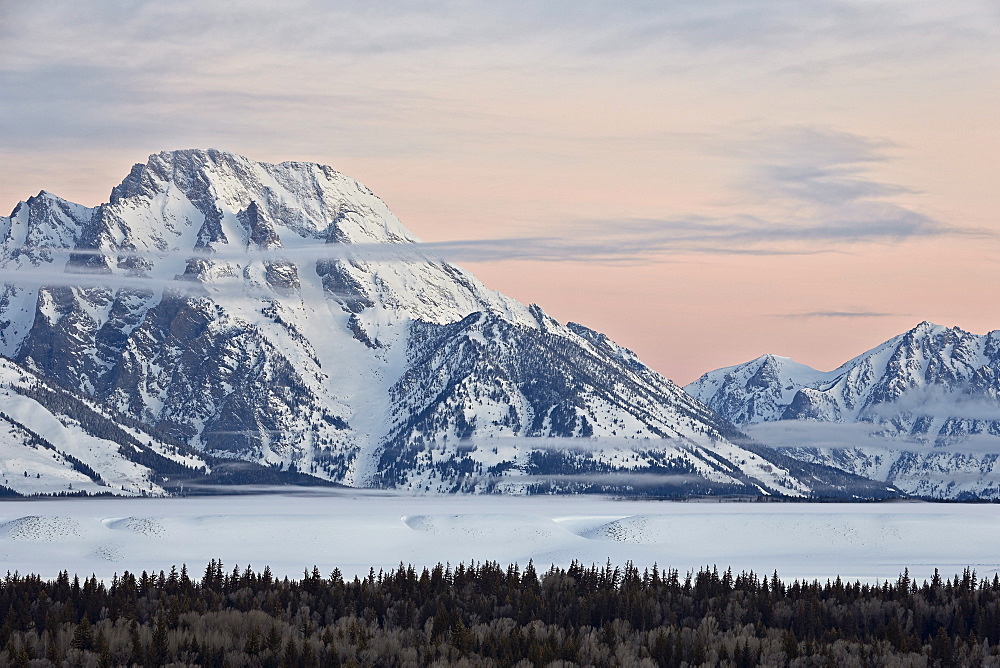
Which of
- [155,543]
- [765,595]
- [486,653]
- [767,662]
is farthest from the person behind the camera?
[155,543]

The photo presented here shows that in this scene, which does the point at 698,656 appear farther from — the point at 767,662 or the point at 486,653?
the point at 486,653

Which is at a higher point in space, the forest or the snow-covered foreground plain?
the snow-covered foreground plain

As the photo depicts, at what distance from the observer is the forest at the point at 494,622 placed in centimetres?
7456

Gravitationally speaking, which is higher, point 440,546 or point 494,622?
point 440,546

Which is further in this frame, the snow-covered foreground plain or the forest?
the snow-covered foreground plain

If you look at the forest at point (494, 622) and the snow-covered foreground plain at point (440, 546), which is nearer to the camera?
the forest at point (494, 622)

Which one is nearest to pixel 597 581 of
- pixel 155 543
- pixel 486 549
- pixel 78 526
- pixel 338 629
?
pixel 338 629

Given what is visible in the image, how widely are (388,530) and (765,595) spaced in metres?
96.9

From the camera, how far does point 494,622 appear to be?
3602 inches

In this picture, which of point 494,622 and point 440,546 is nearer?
point 494,622

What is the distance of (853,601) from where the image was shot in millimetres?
102312

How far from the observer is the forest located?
74.6m

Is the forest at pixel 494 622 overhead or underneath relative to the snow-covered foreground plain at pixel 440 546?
underneath

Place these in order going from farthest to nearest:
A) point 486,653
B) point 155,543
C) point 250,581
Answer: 1. point 155,543
2. point 250,581
3. point 486,653
